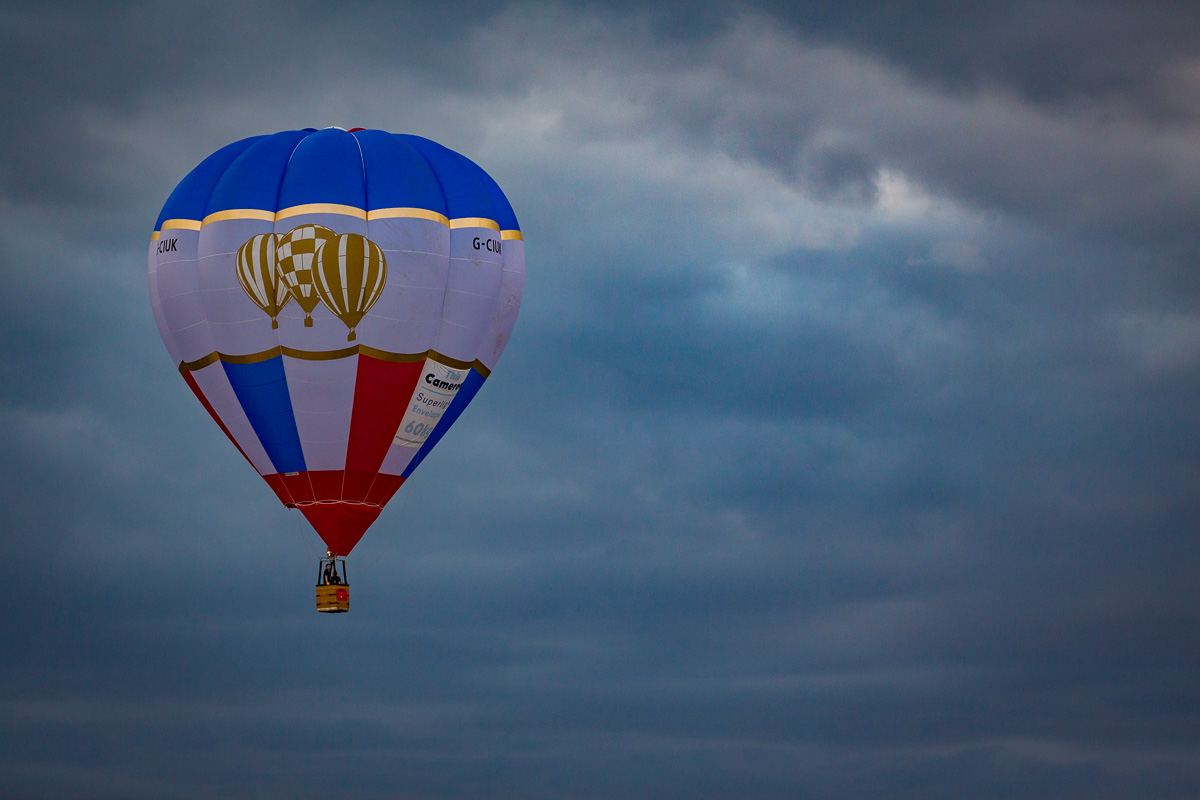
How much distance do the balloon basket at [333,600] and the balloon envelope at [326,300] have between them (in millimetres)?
1196

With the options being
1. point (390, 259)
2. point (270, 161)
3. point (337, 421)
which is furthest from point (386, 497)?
point (270, 161)

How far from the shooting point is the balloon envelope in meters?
46.7

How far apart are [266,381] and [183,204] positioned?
6.02 metres

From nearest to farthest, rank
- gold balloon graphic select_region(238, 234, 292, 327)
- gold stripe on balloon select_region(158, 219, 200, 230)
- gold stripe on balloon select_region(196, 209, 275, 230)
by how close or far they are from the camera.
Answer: gold balloon graphic select_region(238, 234, 292, 327) → gold stripe on balloon select_region(196, 209, 275, 230) → gold stripe on balloon select_region(158, 219, 200, 230)

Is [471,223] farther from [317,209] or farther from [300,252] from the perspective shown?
[300,252]

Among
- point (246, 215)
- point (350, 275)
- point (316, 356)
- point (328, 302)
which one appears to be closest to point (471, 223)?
point (350, 275)

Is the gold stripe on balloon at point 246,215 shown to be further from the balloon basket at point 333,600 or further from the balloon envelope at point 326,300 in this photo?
the balloon basket at point 333,600

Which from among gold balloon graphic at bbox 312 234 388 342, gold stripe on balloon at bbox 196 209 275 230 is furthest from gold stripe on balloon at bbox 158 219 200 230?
gold balloon graphic at bbox 312 234 388 342

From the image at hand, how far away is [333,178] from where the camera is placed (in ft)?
155

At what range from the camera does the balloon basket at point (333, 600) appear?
46.4 meters

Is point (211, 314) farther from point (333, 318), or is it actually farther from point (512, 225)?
point (512, 225)

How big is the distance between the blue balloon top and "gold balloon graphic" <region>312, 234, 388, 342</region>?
133 cm

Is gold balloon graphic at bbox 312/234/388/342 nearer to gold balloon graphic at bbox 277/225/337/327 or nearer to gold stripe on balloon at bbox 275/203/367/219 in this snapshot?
gold balloon graphic at bbox 277/225/337/327

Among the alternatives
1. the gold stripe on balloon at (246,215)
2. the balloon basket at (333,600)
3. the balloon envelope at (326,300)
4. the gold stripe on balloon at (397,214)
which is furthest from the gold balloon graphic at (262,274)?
the balloon basket at (333,600)
